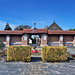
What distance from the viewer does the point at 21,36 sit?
51.2 feet

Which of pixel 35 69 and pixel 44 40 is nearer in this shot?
pixel 35 69

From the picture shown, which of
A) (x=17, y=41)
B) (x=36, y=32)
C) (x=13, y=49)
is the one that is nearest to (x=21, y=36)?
(x=17, y=41)

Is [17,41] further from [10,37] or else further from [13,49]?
[13,49]

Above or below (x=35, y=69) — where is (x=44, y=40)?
above

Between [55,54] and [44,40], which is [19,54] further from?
[44,40]

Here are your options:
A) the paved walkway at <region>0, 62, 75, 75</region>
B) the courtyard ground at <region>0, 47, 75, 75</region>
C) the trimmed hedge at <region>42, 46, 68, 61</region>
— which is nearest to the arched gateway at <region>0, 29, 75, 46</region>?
the trimmed hedge at <region>42, 46, 68, 61</region>

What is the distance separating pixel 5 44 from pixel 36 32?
310 inches

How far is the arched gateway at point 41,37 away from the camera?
14845 mm

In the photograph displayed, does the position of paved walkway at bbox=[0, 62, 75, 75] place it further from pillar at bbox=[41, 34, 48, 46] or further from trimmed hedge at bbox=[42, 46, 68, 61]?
pillar at bbox=[41, 34, 48, 46]

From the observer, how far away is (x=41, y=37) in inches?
588

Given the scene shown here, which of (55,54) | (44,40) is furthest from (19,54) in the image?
(44,40)

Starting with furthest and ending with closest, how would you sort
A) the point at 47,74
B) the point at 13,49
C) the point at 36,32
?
the point at 36,32
the point at 13,49
the point at 47,74

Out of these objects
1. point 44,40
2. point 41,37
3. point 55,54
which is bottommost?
point 55,54

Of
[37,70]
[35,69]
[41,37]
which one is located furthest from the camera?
[41,37]
